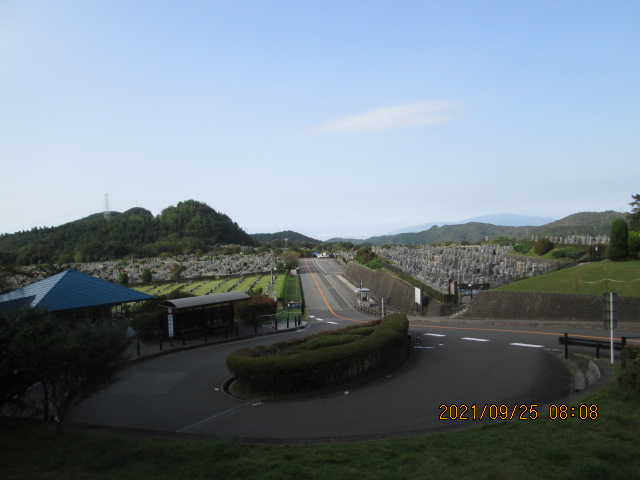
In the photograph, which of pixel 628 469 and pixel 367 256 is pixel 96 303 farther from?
pixel 367 256

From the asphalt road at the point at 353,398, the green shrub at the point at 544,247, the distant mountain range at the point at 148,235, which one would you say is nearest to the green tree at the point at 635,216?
the green shrub at the point at 544,247

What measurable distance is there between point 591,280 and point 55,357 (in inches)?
1031

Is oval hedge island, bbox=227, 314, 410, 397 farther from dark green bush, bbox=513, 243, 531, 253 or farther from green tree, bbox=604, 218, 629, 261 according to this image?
dark green bush, bbox=513, 243, 531, 253

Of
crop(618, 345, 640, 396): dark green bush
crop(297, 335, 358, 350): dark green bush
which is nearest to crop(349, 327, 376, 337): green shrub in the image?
crop(297, 335, 358, 350): dark green bush

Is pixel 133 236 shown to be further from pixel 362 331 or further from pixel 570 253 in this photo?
pixel 362 331

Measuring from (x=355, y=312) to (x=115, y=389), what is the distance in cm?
2326

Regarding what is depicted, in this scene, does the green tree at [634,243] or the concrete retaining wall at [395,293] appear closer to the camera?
the green tree at [634,243]

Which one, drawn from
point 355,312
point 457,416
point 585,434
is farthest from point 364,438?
point 355,312

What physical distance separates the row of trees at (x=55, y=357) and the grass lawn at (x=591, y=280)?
23.4 m

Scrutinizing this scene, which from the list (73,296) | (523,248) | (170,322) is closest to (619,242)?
(523,248)

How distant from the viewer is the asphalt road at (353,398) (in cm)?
846

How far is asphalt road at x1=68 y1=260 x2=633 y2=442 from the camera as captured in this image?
8461 mm

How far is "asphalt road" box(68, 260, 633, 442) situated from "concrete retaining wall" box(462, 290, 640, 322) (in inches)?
236
